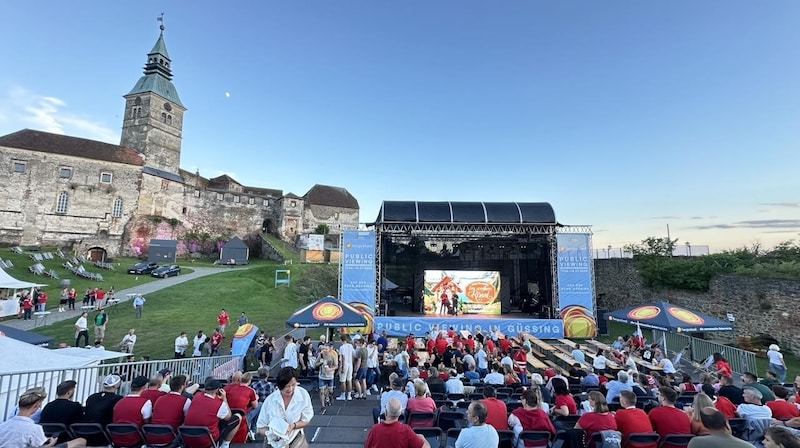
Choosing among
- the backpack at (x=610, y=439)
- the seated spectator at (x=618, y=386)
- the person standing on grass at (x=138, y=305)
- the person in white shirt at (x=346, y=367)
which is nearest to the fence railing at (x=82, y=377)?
the person in white shirt at (x=346, y=367)

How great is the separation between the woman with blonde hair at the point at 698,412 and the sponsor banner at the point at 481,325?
495 inches

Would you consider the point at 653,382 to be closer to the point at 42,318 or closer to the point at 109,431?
the point at 109,431

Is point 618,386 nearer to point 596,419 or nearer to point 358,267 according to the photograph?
point 596,419

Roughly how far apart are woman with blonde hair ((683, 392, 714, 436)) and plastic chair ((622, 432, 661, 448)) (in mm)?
479

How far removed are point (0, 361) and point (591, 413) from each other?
8.96 meters

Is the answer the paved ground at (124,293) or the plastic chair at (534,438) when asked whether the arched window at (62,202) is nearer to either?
the paved ground at (124,293)

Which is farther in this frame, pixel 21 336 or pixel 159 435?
pixel 21 336

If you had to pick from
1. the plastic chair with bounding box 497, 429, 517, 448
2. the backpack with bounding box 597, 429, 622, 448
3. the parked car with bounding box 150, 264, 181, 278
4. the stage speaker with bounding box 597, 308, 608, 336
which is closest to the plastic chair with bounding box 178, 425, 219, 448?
the plastic chair with bounding box 497, 429, 517, 448

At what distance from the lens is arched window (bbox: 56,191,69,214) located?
1351 inches

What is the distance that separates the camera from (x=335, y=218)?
5606 centimetres

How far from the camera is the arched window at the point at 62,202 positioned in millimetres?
34312

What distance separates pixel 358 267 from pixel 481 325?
6.84m

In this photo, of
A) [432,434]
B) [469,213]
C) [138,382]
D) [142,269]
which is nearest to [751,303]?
[469,213]

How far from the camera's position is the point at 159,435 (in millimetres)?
4180
